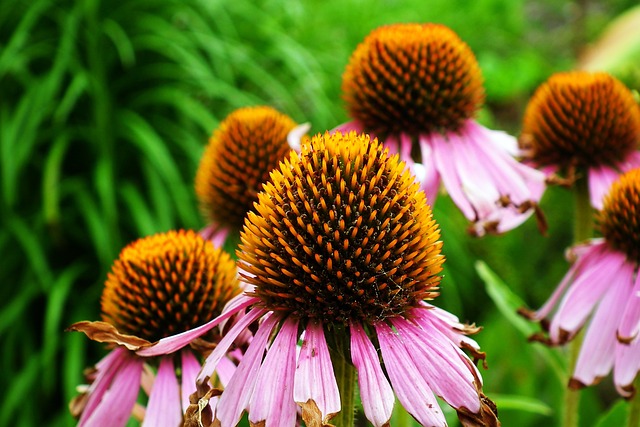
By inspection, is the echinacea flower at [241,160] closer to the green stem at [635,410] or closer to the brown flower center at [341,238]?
the brown flower center at [341,238]

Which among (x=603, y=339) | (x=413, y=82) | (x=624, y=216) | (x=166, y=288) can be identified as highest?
(x=413, y=82)

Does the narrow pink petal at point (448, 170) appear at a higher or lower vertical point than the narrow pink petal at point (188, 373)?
higher

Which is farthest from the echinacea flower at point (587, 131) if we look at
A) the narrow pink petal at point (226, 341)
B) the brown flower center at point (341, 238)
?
the narrow pink petal at point (226, 341)

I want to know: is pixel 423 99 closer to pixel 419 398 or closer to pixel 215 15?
pixel 419 398

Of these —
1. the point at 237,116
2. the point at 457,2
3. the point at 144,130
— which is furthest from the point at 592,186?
the point at 457,2

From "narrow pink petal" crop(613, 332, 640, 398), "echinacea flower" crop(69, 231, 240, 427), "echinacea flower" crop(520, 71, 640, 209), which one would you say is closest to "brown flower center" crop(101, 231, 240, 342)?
"echinacea flower" crop(69, 231, 240, 427)

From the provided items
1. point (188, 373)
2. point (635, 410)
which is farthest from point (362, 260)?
point (635, 410)

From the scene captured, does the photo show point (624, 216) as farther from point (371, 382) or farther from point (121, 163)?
point (121, 163)
